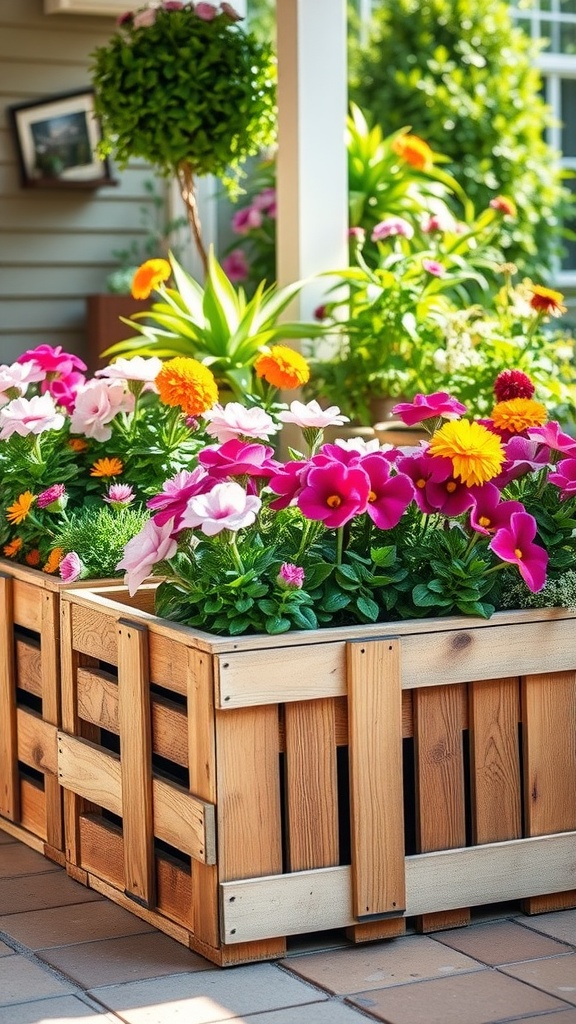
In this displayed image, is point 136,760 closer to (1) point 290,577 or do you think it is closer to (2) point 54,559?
(1) point 290,577

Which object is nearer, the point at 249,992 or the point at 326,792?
the point at 249,992

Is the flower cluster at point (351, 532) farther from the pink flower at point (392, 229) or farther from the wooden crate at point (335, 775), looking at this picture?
the pink flower at point (392, 229)

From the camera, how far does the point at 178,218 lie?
5594 millimetres

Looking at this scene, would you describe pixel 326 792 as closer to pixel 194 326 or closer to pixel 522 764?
pixel 522 764

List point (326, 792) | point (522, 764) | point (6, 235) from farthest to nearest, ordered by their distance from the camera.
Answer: point (6, 235) < point (522, 764) < point (326, 792)

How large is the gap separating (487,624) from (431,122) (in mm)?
4908

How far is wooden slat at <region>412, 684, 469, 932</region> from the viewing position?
2.39 m

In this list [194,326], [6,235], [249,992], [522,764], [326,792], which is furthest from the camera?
[6,235]

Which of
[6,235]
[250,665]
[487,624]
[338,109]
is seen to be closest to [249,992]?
[250,665]

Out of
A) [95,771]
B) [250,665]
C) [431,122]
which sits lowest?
[95,771]

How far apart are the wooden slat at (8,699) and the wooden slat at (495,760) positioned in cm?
106

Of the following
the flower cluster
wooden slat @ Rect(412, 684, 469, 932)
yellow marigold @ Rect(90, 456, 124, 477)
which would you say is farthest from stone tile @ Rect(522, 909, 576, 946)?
yellow marigold @ Rect(90, 456, 124, 477)

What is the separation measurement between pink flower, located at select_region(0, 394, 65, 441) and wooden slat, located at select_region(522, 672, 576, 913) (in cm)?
111

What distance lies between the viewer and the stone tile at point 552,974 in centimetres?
215
